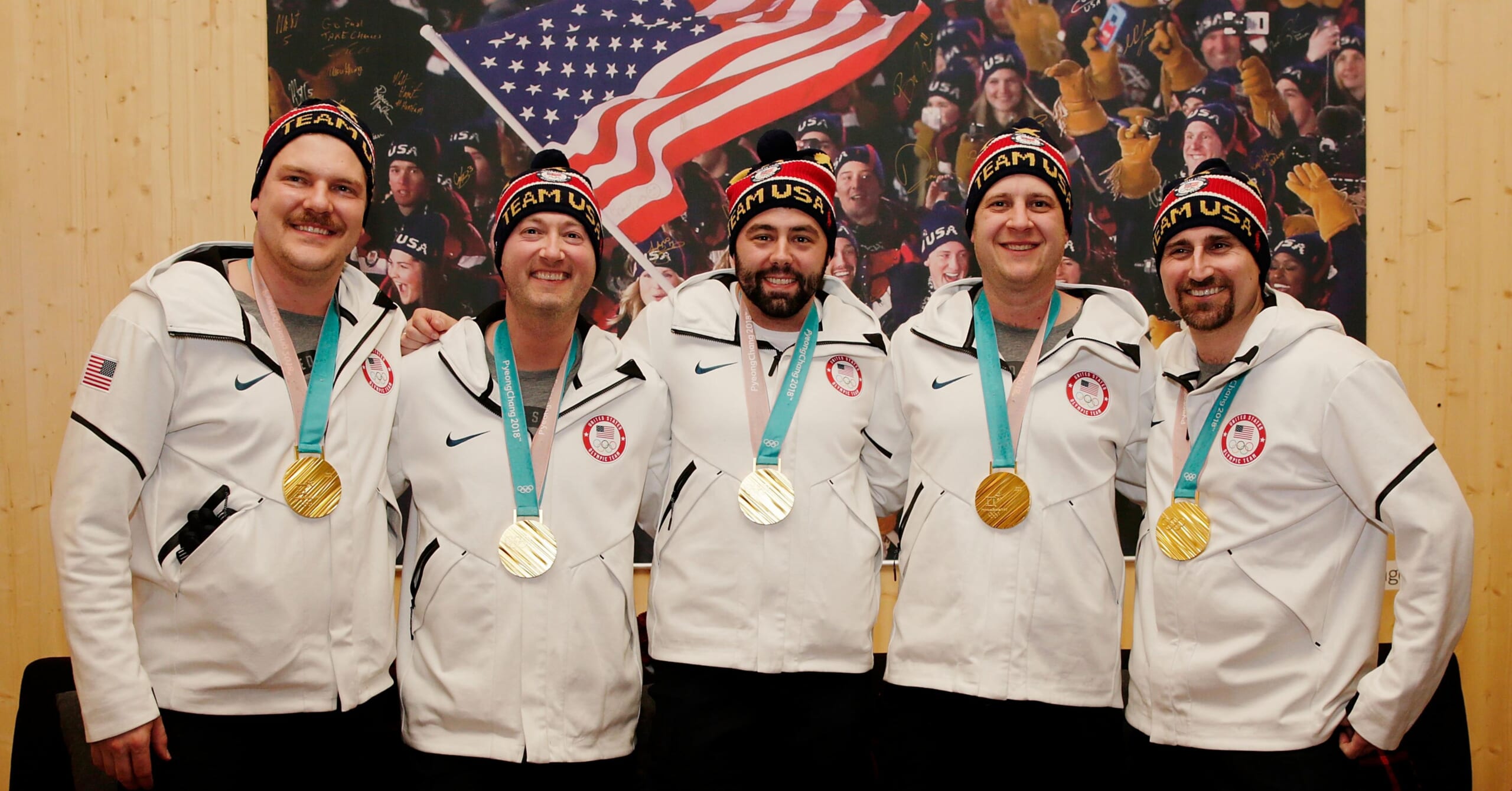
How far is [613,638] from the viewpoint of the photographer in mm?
2447

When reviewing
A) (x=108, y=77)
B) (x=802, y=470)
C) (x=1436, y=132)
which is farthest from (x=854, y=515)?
(x=108, y=77)

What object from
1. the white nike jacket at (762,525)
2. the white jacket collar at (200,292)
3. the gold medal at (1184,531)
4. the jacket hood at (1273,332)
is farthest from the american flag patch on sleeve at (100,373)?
the jacket hood at (1273,332)

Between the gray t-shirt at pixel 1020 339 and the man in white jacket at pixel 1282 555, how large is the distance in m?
0.32

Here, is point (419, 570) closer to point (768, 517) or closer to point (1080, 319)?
point (768, 517)

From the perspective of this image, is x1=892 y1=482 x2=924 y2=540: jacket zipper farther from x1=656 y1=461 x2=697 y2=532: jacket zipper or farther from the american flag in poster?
the american flag in poster

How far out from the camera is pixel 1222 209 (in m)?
2.53

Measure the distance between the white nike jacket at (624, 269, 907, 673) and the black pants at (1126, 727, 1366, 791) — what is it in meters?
0.84

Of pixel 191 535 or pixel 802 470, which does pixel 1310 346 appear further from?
pixel 191 535

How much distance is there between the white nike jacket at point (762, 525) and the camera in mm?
2492

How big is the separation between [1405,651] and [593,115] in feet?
10.6

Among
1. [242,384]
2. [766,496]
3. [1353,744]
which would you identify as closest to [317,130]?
[242,384]

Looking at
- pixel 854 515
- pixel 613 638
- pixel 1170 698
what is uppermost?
pixel 854 515

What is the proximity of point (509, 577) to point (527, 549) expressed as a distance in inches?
3.6

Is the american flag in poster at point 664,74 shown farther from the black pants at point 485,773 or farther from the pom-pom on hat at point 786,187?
the black pants at point 485,773
